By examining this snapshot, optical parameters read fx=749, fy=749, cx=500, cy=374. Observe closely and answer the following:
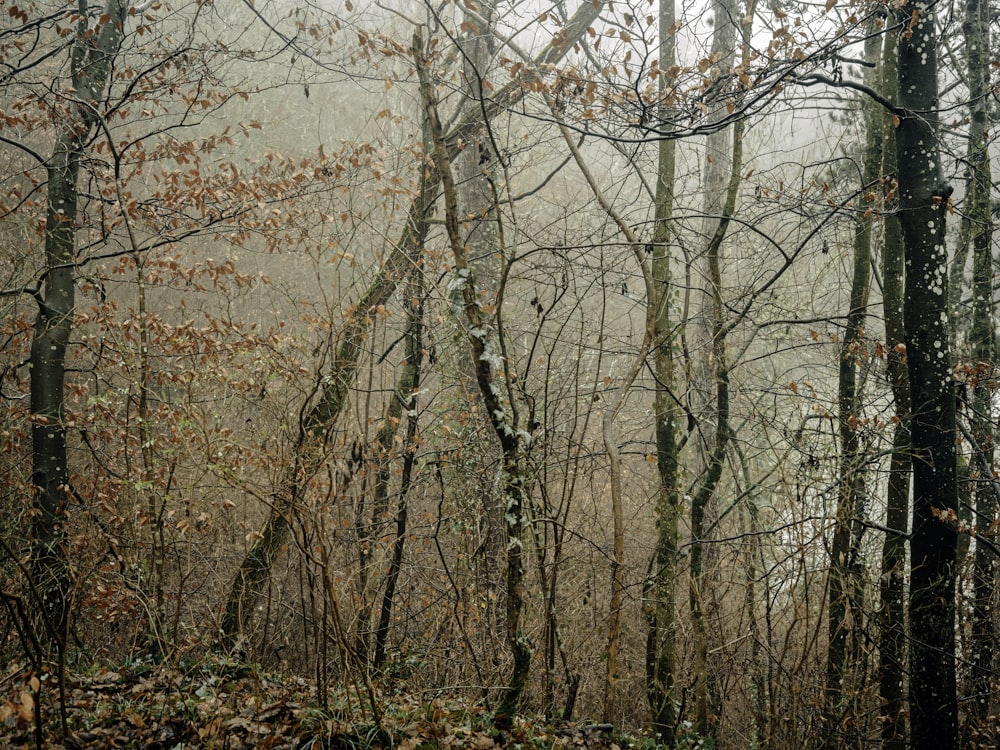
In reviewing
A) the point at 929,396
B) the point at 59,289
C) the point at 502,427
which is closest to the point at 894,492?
the point at 929,396

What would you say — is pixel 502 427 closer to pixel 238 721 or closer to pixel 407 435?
pixel 238 721

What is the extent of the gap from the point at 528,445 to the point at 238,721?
9.02ft

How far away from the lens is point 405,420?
8.79 m

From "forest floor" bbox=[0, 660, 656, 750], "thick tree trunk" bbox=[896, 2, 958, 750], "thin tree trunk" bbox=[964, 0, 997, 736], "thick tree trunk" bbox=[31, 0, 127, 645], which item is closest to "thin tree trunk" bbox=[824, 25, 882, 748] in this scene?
"thick tree trunk" bbox=[896, 2, 958, 750]

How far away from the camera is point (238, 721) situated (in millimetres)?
4441

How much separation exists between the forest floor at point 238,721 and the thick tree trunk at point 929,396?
223cm

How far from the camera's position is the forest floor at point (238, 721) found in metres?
4.19

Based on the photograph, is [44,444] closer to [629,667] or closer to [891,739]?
[629,667]

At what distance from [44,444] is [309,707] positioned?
4.70 metres

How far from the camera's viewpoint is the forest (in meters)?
5.10

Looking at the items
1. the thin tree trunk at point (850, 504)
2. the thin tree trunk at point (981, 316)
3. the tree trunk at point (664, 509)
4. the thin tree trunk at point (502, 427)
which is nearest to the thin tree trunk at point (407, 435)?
the thin tree trunk at point (502, 427)

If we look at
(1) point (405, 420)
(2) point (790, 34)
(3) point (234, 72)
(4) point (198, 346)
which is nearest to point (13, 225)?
(4) point (198, 346)

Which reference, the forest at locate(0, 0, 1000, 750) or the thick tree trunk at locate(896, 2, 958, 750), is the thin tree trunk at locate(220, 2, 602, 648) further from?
the thick tree trunk at locate(896, 2, 958, 750)

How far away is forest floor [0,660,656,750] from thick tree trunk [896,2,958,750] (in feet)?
7.32
